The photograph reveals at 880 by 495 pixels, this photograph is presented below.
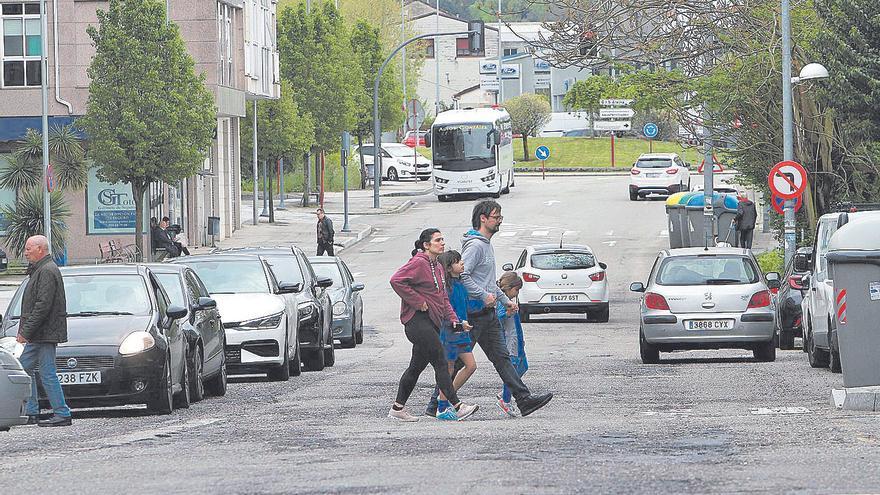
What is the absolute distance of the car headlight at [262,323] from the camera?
63.2 feet

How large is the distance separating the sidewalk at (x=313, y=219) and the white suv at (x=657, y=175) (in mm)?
8740

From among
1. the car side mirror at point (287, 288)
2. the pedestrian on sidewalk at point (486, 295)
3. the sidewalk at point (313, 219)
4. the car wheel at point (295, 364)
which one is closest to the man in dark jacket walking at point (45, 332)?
the pedestrian on sidewalk at point (486, 295)

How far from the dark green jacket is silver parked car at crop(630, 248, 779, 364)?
8.77m

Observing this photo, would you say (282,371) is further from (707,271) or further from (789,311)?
(789,311)

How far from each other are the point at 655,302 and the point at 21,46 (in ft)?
91.5

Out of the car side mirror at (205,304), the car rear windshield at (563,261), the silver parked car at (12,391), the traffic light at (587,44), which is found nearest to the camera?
the silver parked car at (12,391)

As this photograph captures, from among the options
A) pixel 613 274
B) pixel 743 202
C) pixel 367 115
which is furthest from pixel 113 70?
pixel 367 115

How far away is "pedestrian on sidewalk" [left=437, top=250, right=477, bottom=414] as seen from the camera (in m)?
14.1

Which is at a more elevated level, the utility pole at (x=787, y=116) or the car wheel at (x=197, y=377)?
the utility pole at (x=787, y=116)

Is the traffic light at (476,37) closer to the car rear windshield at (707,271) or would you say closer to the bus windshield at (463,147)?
the bus windshield at (463,147)

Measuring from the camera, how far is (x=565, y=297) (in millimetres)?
30203

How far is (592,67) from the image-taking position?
98.8ft

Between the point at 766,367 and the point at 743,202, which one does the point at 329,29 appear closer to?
the point at 743,202

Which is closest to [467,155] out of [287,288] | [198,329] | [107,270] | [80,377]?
[287,288]
